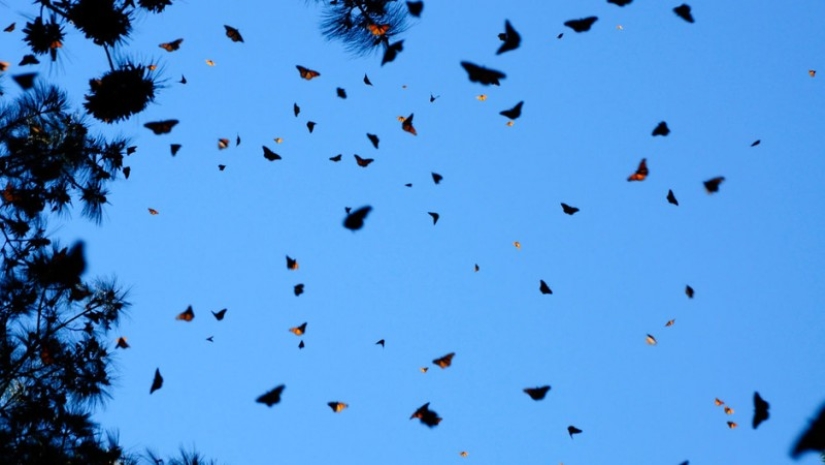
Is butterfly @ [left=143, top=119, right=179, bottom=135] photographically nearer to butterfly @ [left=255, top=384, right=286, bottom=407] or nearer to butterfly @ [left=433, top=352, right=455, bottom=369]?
butterfly @ [left=255, top=384, right=286, bottom=407]

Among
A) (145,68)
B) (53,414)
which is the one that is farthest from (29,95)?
(53,414)

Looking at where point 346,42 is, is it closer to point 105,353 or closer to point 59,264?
point 59,264

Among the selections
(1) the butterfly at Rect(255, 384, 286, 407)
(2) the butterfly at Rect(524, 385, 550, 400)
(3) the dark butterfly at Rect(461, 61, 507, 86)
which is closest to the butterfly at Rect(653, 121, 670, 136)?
(3) the dark butterfly at Rect(461, 61, 507, 86)

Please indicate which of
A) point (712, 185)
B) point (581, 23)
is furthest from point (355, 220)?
point (712, 185)

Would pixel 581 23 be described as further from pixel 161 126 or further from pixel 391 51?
pixel 161 126

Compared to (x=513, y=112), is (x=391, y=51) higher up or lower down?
higher up

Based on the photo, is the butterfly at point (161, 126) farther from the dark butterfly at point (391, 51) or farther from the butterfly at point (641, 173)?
the butterfly at point (641, 173)

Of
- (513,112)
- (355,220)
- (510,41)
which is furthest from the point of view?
(513,112)

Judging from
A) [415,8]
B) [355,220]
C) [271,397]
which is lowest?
[271,397]
